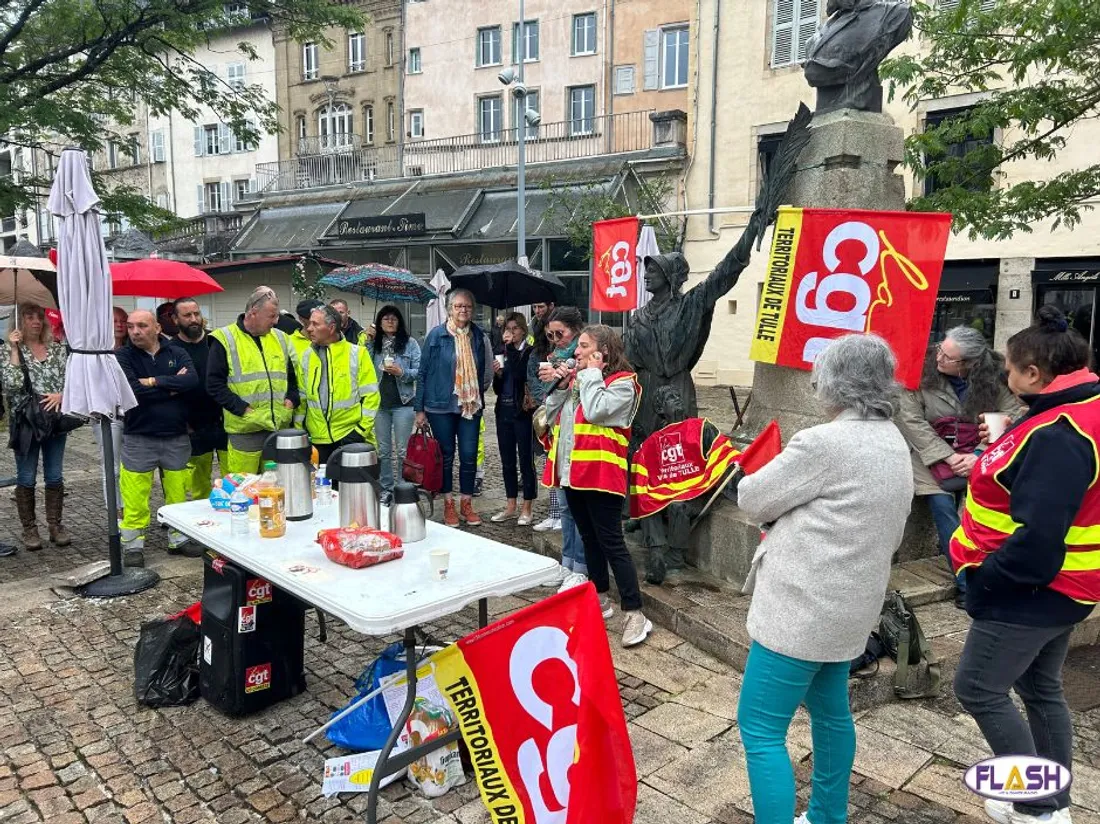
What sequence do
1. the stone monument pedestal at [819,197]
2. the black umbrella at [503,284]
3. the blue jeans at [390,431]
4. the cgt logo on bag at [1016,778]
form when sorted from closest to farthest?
1. the cgt logo on bag at [1016,778]
2. the stone monument pedestal at [819,197]
3. the blue jeans at [390,431]
4. the black umbrella at [503,284]

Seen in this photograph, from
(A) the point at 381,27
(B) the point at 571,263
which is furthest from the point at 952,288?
(A) the point at 381,27

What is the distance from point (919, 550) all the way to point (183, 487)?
17.2ft

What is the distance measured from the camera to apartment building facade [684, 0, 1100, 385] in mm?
14617

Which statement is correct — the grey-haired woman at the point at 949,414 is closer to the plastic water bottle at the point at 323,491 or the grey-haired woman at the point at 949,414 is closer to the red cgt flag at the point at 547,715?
the red cgt flag at the point at 547,715

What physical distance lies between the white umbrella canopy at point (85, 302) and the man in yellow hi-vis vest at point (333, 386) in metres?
1.21

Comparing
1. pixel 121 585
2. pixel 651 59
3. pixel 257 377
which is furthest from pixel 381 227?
pixel 121 585

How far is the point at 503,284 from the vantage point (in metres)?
7.89

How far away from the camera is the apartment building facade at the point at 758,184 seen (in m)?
14.6

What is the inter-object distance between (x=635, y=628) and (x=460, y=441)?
2.97 meters

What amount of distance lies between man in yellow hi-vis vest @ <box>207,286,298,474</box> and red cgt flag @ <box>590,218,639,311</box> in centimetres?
346

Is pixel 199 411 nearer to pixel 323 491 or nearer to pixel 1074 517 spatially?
pixel 323 491

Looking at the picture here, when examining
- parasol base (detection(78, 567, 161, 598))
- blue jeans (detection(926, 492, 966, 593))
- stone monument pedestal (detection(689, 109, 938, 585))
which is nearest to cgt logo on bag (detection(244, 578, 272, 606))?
parasol base (detection(78, 567, 161, 598))

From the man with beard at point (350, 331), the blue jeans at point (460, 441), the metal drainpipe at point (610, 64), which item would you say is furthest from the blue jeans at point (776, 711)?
the metal drainpipe at point (610, 64)

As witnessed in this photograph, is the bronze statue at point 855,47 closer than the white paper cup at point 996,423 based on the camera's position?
No
